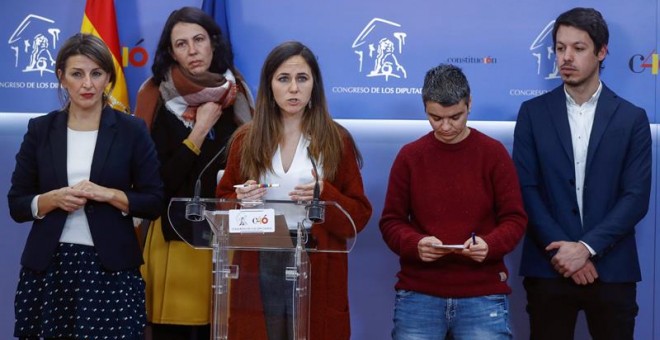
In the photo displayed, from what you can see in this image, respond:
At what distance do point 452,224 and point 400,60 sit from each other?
1.36 meters

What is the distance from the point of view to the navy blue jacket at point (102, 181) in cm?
354

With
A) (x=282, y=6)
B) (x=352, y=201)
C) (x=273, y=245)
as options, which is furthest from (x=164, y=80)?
(x=273, y=245)

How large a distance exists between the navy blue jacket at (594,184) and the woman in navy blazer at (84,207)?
1.57 m

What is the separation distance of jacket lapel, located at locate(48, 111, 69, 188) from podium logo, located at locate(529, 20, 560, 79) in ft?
7.60

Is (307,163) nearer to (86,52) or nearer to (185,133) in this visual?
(185,133)

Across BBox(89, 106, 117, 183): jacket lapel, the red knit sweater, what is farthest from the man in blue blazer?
BBox(89, 106, 117, 183): jacket lapel

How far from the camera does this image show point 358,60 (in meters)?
4.67

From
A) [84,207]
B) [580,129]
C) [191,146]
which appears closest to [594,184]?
[580,129]

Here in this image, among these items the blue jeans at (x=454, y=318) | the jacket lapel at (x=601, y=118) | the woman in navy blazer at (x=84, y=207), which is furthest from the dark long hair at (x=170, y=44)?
the jacket lapel at (x=601, y=118)

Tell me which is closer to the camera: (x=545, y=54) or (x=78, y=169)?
(x=78, y=169)

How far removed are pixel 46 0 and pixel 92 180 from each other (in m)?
1.69

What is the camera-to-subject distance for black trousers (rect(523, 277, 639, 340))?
377cm

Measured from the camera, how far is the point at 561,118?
3.98m

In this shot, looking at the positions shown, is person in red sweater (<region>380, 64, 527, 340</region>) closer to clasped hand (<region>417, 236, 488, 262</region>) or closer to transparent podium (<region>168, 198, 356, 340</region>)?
clasped hand (<region>417, 236, 488, 262</region>)
